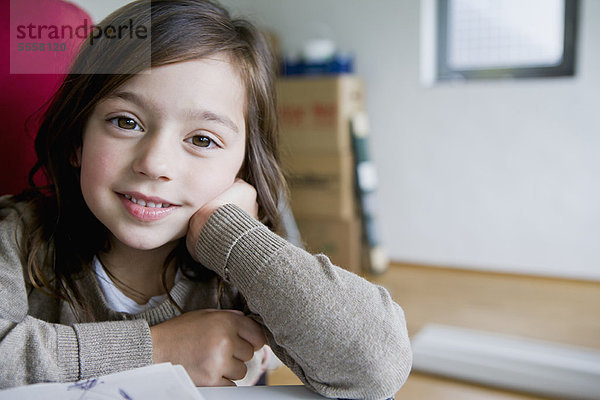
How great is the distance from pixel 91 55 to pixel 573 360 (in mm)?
1902

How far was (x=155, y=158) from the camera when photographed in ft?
2.05

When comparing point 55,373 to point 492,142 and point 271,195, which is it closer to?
point 271,195

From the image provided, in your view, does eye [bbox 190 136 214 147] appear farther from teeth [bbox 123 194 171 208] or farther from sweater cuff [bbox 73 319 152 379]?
sweater cuff [bbox 73 319 152 379]

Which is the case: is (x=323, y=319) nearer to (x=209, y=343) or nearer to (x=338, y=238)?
(x=209, y=343)

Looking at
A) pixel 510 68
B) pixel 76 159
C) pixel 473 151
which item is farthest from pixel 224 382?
pixel 510 68

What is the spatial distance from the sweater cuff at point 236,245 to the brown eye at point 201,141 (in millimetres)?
83

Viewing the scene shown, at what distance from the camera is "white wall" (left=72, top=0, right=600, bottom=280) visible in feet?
Answer: 9.28

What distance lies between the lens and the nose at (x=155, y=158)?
626 mm

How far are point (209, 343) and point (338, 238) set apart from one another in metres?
2.57

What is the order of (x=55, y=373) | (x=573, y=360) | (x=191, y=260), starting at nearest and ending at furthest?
1. (x=55, y=373)
2. (x=191, y=260)
3. (x=573, y=360)

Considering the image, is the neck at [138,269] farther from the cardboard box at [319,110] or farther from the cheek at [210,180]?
the cardboard box at [319,110]

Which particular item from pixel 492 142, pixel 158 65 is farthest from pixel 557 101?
pixel 158 65

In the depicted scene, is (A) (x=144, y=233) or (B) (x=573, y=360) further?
(B) (x=573, y=360)

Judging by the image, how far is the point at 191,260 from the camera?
78 cm
